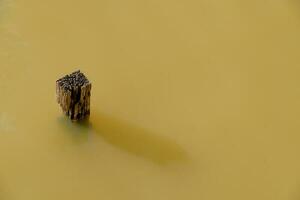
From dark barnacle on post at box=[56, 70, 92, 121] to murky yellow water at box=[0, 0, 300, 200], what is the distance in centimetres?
8

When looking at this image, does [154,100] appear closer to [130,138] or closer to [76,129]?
[130,138]

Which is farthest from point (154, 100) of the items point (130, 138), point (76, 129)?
point (76, 129)

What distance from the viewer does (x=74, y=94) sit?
215 centimetres

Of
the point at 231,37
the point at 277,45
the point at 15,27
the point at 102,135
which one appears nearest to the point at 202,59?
the point at 231,37

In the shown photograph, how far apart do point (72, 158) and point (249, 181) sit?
665 millimetres

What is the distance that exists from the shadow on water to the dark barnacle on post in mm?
55

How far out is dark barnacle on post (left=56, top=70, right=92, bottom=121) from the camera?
2137mm

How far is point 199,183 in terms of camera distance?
2.21 m

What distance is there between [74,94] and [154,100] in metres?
0.39

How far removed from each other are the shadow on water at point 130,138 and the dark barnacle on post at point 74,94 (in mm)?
55

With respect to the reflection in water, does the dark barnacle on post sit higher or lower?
higher

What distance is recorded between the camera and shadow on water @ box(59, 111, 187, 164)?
7.41 feet

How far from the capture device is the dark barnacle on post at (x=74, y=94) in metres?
2.14

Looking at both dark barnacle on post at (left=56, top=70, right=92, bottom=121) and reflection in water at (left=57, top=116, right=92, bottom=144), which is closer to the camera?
dark barnacle on post at (left=56, top=70, right=92, bottom=121)
